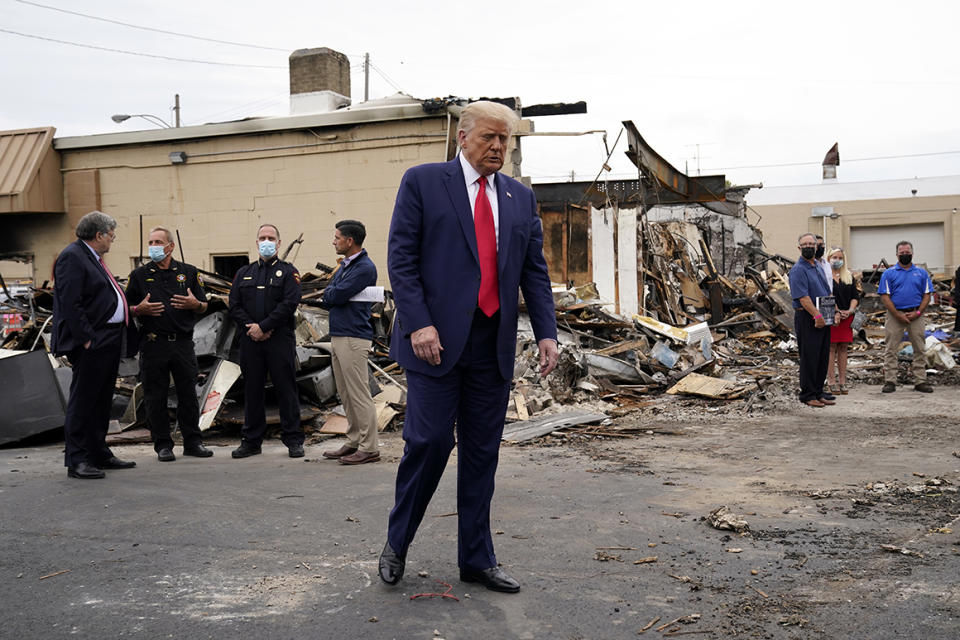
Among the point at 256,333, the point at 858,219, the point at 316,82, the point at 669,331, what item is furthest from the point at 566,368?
the point at 858,219

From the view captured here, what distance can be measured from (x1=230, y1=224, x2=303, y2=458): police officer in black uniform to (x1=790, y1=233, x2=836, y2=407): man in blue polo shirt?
6.09 meters

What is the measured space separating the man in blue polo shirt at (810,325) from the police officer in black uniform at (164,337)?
272 inches

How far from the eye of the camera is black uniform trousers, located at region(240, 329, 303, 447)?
7590 millimetres

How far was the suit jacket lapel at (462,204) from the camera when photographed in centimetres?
368

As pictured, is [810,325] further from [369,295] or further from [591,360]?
[369,295]

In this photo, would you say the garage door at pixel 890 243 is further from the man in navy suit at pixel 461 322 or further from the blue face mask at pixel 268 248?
the man in navy suit at pixel 461 322

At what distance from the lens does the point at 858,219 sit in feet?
138

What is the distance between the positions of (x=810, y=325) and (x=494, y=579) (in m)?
7.68

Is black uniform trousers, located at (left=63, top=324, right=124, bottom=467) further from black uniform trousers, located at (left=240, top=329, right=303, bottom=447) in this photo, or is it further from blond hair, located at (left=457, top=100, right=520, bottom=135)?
blond hair, located at (left=457, top=100, right=520, bottom=135)

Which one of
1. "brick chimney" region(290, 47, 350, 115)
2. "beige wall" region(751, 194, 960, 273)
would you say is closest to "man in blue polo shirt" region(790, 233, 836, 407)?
"brick chimney" region(290, 47, 350, 115)

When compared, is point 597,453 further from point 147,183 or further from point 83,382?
point 147,183

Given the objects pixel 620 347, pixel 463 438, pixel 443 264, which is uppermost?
pixel 443 264

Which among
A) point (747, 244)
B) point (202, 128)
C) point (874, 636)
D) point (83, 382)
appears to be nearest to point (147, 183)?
point (202, 128)

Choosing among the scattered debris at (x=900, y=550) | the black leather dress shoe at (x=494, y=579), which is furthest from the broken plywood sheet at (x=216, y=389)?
the scattered debris at (x=900, y=550)
